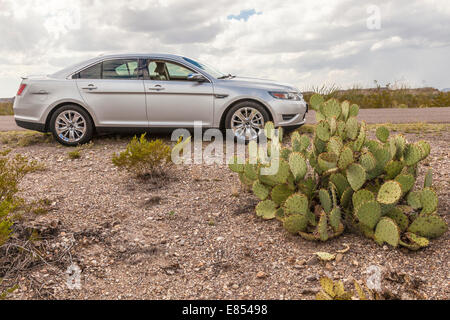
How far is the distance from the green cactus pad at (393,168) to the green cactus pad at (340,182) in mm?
444

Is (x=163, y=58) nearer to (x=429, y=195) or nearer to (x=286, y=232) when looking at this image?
(x=286, y=232)

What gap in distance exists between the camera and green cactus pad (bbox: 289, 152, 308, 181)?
13.9 feet

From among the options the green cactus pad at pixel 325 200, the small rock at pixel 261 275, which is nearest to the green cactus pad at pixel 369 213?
the green cactus pad at pixel 325 200

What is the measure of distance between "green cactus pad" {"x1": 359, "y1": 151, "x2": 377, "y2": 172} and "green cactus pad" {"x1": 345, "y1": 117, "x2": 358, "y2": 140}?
1.98 feet

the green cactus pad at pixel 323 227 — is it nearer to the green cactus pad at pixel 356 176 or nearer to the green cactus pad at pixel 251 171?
the green cactus pad at pixel 356 176

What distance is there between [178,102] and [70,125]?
6.72 feet

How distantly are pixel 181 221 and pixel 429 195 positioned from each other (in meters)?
2.47

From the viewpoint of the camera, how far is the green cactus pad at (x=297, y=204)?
406cm

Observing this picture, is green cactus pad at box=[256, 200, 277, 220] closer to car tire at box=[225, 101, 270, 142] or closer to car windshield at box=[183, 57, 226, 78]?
car tire at box=[225, 101, 270, 142]

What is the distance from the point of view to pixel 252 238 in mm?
4273

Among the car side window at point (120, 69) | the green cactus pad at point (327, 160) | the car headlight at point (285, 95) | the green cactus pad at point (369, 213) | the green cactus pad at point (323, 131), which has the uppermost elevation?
the car side window at point (120, 69)

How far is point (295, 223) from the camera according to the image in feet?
13.4
